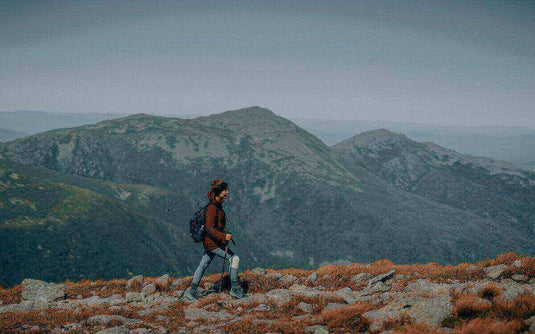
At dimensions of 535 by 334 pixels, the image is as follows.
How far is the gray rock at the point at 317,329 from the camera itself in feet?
20.2

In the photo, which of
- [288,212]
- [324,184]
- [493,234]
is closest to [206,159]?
[288,212]

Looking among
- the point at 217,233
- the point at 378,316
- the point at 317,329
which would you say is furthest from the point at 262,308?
the point at 378,316

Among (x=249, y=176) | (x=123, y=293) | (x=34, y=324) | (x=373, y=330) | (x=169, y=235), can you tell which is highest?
(x=373, y=330)

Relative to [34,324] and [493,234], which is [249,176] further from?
[34,324]

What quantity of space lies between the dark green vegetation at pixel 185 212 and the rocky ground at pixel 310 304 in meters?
63.5

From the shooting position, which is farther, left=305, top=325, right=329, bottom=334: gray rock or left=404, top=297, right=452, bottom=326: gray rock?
left=305, top=325, right=329, bottom=334: gray rock

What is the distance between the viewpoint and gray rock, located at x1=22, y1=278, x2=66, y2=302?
11.0 m

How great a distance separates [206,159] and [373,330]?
182822 mm

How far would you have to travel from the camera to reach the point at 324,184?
168 meters

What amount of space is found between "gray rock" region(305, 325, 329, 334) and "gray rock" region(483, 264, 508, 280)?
24.1 feet

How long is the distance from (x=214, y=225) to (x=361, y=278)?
6.73 metres

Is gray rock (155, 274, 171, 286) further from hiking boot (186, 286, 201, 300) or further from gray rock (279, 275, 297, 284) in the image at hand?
gray rock (279, 275, 297, 284)

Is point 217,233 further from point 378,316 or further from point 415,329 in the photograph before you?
point 415,329

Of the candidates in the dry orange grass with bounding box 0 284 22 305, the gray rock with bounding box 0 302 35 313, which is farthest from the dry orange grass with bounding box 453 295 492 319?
the dry orange grass with bounding box 0 284 22 305
